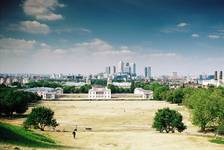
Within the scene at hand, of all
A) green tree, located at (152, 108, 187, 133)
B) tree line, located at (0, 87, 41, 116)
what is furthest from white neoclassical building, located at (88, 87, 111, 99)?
green tree, located at (152, 108, 187, 133)

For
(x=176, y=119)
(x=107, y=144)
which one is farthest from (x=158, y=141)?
(x=176, y=119)

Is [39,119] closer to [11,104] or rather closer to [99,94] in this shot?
[11,104]

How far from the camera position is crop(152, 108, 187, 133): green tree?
4681 centimetres

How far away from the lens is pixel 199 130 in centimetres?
5425

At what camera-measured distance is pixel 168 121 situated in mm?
47219

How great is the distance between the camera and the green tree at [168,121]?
4681 centimetres

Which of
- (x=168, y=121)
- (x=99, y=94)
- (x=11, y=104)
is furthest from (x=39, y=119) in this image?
(x=99, y=94)

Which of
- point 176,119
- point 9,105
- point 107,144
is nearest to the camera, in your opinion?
point 107,144

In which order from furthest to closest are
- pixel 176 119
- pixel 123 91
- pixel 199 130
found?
pixel 123 91 < pixel 199 130 < pixel 176 119

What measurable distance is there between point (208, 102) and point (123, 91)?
426ft

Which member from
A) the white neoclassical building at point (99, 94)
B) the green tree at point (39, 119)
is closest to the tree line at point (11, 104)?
the green tree at point (39, 119)

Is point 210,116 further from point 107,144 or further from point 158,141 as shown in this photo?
point 107,144

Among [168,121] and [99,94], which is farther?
[99,94]

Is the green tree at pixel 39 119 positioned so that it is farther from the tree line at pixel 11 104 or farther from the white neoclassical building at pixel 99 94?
the white neoclassical building at pixel 99 94
